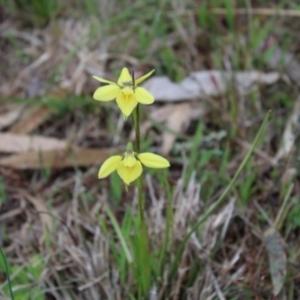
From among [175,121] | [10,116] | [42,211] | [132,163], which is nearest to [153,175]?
[175,121]

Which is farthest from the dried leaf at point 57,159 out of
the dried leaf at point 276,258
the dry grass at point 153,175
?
the dried leaf at point 276,258

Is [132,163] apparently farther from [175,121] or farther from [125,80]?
[175,121]

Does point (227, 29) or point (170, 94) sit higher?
point (227, 29)

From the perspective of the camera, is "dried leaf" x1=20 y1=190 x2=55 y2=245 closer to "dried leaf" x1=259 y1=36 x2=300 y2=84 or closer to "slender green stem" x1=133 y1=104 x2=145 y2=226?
"slender green stem" x1=133 y1=104 x2=145 y2=226

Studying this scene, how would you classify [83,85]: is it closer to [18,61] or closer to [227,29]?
[18,61]

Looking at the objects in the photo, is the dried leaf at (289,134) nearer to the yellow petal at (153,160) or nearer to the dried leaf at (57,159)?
the dried leaf at (57,159)

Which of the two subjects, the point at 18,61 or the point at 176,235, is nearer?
the point at 176,235

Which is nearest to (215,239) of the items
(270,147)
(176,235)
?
(176,235)
